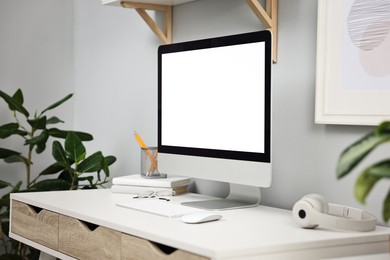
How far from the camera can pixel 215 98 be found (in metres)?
2.06

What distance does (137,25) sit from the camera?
287 cm

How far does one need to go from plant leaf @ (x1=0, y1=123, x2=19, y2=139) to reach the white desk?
0.92m

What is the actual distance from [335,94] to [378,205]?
1.12 feet

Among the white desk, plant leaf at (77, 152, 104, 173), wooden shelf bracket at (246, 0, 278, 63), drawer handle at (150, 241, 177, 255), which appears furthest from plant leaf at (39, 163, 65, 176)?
drawer handle at (150, 241, 177, 255)

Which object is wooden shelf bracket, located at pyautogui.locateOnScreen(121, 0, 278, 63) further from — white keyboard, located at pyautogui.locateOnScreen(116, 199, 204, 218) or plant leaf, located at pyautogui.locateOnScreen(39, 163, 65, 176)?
plant leaf, located at pyautogui.locateOnScreen(39, 163, 65, 176)

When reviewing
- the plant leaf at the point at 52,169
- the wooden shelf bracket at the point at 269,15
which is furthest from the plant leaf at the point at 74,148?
the wooden shelf bracket at the point at 269,15

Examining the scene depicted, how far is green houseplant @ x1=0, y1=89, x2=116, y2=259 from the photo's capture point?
2.71 meters

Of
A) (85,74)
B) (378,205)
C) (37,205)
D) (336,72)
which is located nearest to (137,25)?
(85,74)

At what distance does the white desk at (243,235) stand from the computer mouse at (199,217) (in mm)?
16

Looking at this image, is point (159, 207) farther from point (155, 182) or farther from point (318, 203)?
point (318, 203)

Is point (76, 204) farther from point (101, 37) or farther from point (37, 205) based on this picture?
point (101, 37)

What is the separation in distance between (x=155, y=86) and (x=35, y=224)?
825 mm

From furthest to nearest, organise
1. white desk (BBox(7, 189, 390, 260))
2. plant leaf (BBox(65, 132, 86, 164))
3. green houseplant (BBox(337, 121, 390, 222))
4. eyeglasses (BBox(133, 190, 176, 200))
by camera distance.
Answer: plant leaf (BBox(65, 132, 86, 164)) < eyeglasses (BBox(133, 190, 176, 200)) < white desk (BBox(7, 189, 390, 260)) < green houseplant (BBox(337, 121, 390, 222))

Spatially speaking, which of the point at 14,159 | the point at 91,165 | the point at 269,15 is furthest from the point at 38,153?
the point at 269,15
